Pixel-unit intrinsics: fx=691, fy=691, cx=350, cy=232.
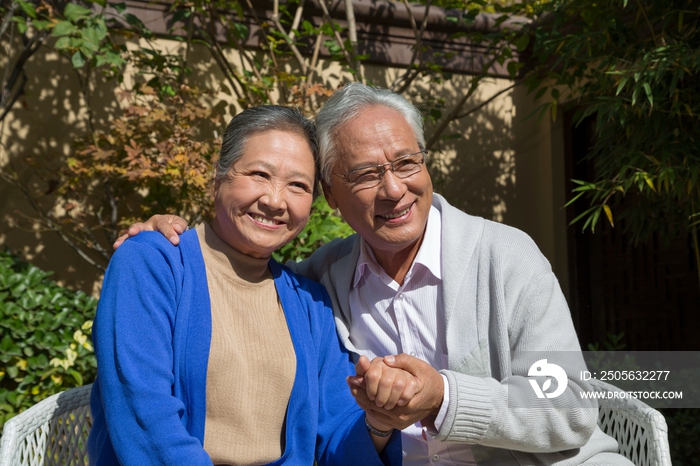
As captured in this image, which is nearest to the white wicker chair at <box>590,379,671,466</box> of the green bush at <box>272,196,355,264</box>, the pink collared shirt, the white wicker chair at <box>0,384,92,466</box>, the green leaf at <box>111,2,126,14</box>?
the pink collared shirt

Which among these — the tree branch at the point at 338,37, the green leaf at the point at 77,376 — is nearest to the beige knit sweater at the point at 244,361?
the green leaf at the point at 77,376

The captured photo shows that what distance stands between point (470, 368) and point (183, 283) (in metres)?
0.91

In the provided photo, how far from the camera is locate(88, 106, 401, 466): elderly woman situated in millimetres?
1815

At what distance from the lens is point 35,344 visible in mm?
3355

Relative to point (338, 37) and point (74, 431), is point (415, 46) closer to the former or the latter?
point (338, 37)

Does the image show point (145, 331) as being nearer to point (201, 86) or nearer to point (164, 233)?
point (164, 233)

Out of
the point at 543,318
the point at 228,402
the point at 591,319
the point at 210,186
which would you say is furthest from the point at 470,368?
the point at 591,319

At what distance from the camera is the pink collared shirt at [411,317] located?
2189 mm

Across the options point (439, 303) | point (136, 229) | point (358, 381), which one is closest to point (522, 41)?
point (439, 303)

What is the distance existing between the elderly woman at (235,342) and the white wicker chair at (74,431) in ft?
0.83

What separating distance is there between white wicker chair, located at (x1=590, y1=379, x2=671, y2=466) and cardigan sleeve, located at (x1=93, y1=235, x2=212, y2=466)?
1339 millimetres

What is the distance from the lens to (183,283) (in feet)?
6.65

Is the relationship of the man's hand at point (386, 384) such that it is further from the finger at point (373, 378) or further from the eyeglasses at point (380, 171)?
the eyeglasses at point (380, 171)

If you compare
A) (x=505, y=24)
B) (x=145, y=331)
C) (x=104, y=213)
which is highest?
(x=505, y=24)
